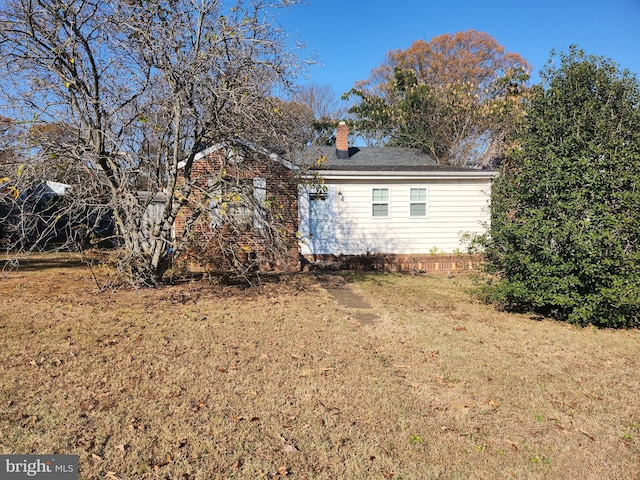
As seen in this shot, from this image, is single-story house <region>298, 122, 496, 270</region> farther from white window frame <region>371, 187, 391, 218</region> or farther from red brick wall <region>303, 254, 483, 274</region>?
red brick wall <region>303, 254, 483, 274</region>

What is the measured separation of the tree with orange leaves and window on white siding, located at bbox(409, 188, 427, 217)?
10962mm

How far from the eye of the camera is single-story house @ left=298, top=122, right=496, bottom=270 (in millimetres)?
14055

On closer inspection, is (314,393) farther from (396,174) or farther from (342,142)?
(342,142)

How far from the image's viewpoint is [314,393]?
422 cm

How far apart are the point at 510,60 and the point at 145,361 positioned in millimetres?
33698

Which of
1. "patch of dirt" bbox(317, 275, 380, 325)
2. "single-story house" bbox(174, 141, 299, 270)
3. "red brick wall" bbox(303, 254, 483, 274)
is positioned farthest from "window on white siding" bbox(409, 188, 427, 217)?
"single-story house" bbox(174, 141, 299, 270)

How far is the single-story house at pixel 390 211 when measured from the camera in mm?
14055

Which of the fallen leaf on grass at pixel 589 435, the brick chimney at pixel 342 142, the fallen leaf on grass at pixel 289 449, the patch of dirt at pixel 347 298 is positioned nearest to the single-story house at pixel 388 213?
the brick chimney at pixel 342 142

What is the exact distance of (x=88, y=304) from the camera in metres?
7.77

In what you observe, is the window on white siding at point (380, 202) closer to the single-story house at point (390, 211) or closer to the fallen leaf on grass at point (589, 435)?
the single-story house at point (390, 211)

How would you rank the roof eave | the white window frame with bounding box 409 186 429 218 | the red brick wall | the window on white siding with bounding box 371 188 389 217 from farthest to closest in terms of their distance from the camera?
1. the white window frame with bounding box 409 186 429 218
2. the window on white siding with bounding box 371 188 389 217
3. the roof eave
4. the red brick wall

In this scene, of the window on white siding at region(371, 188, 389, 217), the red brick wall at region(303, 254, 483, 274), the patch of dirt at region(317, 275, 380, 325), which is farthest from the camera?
the window on white siding at region(371, 188, 389, 217)

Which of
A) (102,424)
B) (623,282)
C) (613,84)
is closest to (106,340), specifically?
(102,424)

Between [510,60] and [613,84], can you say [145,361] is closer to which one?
[613,84]
